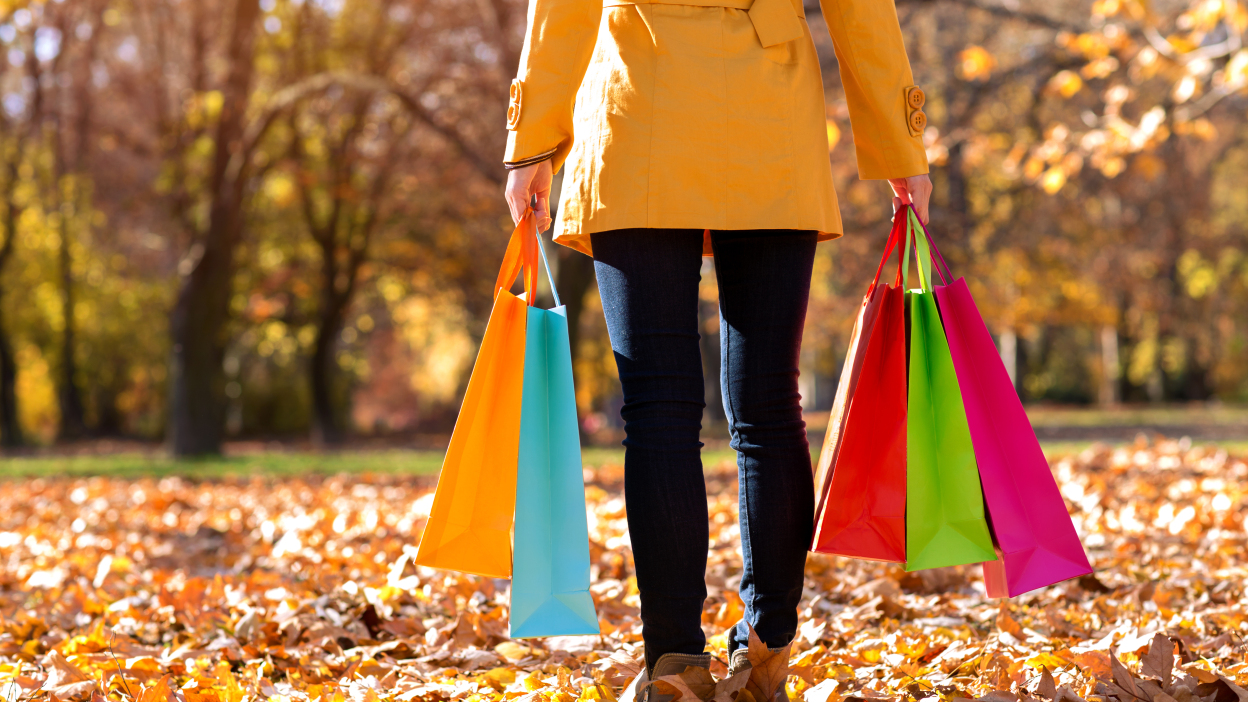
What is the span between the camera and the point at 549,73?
75.8 inches

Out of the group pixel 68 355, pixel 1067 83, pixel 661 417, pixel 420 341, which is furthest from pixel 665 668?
pixel 420 341

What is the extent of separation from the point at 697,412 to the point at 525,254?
48cm

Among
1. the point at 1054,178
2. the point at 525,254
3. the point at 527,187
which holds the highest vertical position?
the point at 1054,178

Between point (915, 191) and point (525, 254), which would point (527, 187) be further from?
point (915, 191)

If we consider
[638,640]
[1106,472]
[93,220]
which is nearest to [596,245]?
[638,640]

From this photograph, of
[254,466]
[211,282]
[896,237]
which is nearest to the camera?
[896,237]

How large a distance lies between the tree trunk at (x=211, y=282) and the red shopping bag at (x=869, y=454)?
416 inches

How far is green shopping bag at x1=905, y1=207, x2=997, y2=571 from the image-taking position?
6.68 feet

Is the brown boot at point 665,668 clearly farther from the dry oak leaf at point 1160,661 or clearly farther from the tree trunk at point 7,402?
the tree trunk at point 7,402

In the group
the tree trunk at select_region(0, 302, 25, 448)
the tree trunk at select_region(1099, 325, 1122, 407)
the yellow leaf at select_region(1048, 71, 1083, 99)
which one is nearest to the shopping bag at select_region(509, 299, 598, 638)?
the yellow leaf at select_region(1048, 71, 1083, 99)

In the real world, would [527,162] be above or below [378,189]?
below

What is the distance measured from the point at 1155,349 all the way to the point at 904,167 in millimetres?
30498

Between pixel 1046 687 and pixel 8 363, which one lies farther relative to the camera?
pixel 8 363

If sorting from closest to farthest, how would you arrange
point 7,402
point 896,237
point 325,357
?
point 896,237 → point 325,357 → point 7,402
